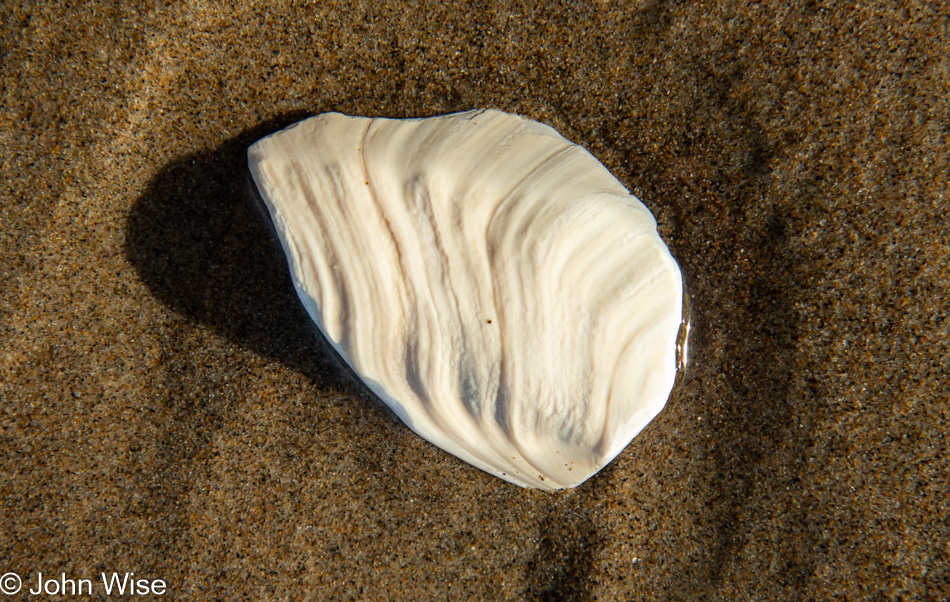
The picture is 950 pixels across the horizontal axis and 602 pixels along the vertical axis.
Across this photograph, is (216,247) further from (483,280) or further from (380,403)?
(483,280)

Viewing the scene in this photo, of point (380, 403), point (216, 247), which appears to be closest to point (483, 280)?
point (380, 403)

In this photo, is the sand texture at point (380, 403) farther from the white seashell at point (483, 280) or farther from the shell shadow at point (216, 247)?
the white seashell at point (483, 280)

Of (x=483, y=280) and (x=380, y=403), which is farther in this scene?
(x=380, y=403)

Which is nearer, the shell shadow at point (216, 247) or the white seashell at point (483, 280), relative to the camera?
the white seashell at point (483, 280)

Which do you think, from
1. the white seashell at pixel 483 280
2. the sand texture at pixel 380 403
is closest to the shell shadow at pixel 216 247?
the sand texture at pixel 380 403

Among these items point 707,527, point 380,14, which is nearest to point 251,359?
point 380,14

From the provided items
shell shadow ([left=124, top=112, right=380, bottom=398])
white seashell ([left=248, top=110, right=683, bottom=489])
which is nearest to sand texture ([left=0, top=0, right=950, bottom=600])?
shell shadow ([left=124, top=112, right=380, bottom=398])
